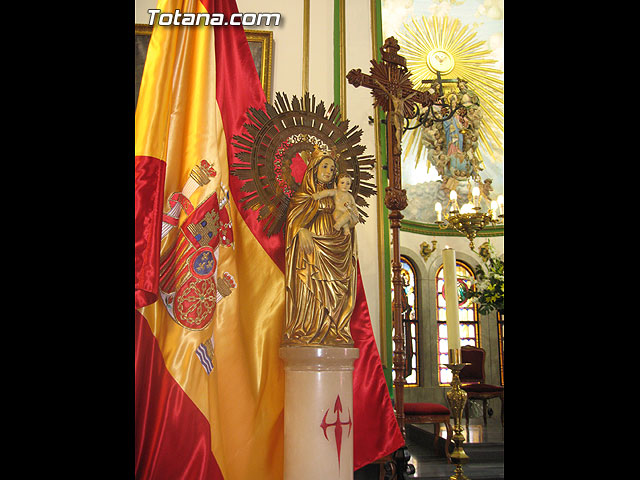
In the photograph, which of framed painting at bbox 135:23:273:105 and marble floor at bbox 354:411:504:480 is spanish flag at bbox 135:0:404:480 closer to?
framed painting at bbox 135:23:273:105

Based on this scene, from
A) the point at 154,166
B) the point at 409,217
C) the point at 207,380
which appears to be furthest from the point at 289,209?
the point at 409,217

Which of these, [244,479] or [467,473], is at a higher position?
[244,479]

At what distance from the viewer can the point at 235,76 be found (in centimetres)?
356

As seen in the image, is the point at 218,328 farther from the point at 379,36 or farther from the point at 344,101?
the point at 379,36

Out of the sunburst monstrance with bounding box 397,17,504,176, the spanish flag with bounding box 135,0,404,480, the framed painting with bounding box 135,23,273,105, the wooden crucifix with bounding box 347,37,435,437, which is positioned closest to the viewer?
the spanish flag with bounding box 135,0,404,480

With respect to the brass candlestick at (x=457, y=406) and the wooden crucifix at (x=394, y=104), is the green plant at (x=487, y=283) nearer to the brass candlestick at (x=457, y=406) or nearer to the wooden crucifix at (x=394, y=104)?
the wooden crucifix at (x=394, y=104)

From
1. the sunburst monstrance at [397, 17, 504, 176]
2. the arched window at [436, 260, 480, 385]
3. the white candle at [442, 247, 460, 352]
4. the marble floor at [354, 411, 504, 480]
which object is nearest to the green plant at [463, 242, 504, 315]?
the arched window at [436, 260, 480, 385]

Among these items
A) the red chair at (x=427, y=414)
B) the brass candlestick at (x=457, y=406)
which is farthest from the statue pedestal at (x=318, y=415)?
the red chair at (x=427, y=414)

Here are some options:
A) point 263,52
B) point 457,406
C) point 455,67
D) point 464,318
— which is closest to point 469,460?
point 457,406

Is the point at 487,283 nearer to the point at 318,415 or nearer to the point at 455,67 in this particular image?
the point at 455,67

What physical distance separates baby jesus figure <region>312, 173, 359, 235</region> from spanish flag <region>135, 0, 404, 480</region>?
0.61 m

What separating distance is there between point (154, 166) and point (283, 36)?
166 cm

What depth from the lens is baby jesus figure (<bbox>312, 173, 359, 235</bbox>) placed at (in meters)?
2.89

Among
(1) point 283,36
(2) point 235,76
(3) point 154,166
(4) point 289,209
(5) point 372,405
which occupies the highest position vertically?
(1) point 283,36
